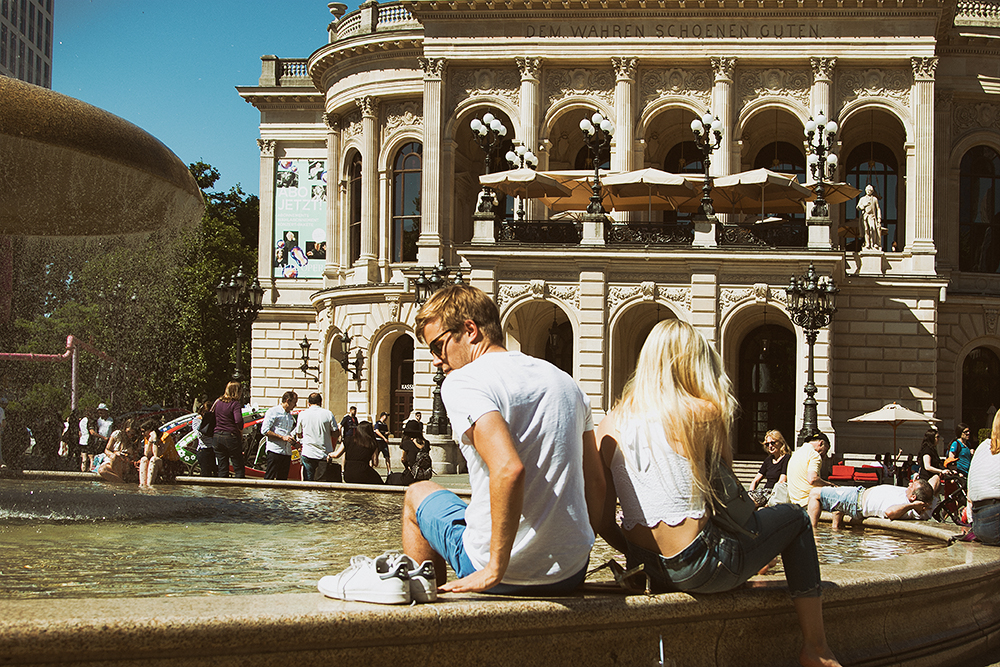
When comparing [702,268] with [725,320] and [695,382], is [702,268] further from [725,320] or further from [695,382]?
[695,382]

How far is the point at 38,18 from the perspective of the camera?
65.0 m

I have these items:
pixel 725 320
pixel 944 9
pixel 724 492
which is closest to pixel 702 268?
pixel 725 320

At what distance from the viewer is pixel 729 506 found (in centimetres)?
450

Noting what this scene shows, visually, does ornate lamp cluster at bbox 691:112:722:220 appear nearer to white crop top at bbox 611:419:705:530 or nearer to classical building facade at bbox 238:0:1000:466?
classical building facade at bbox 238:0:1000:466

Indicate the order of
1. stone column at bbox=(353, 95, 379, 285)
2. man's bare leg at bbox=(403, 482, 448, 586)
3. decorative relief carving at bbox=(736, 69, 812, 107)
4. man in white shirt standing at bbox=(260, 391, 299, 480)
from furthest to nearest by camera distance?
stone column at bbox=(353, 95, 379, 285), decorative relief carving at bbox=(736, 69, 812, 107), man in white shirt standing at bbox=(260, 391, 299, 480), man's bare leg at bbox=(403, 482, 448, 586)

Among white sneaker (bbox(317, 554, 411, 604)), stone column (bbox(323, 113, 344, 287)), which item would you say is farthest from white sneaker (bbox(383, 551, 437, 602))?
stone column (bbox(323, 113, 344, 287))

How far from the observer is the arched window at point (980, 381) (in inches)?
1529

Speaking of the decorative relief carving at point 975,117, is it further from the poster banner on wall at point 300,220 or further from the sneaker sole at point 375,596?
the sneaker sole at point 375,596

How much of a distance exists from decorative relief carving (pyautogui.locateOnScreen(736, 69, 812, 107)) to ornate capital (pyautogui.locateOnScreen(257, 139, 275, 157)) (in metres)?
18.5

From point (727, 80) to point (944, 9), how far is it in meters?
7.17

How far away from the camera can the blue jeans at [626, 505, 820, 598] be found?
445cm

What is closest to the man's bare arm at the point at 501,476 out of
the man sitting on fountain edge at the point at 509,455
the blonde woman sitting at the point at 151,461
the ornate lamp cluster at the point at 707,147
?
the man sitting on fountain edge at the point at 509,455

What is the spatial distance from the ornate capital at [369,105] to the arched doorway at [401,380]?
306 inches

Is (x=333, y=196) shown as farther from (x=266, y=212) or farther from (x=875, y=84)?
(x=875, y=84)
